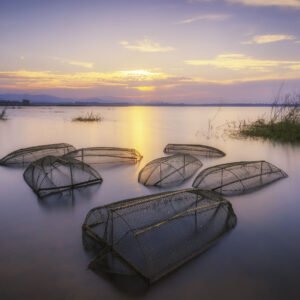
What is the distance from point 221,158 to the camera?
1356 cm

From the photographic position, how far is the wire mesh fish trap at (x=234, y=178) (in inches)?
317

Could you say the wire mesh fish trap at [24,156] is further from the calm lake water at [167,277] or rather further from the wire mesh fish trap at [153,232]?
the wire mesh fish trap at [153,232]

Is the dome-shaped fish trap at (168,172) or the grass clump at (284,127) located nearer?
the dome-shaped fish trap at (168,172)

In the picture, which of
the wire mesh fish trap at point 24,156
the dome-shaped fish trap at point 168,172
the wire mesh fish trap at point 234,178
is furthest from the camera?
the wire mesh fish trap at point 24,156

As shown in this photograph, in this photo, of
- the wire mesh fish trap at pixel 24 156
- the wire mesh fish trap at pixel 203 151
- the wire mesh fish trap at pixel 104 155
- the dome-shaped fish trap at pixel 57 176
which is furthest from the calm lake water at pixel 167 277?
the wire mesh fish trap at pixel 203 151

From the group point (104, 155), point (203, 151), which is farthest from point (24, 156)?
point (203, 151)

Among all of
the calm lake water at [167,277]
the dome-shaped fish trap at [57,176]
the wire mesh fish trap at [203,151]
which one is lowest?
the wire mesh fish trap at [203,151]

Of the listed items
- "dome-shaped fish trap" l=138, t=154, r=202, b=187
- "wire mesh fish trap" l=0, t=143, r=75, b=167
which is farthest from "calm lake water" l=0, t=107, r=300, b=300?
"wire mesh fish trap" l=0, t=143, r=75, b=167

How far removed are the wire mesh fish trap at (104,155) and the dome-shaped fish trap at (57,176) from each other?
2.87 m

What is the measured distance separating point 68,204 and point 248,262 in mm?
4347

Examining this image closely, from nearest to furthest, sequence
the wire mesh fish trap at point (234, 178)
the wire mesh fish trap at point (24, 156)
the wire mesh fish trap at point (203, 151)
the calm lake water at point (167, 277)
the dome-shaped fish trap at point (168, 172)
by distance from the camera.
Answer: the calm lake water at point (167, 277)
the wire mesh fish trap at point (234, 178)
the dome-shaped fish trap at point (168, 172)
the wire mesh fish trap at point (24, 156)
the wire mesh fish trap at point (203, 151)

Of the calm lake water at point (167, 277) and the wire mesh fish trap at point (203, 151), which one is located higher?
the calm lake water at point (167, 277)

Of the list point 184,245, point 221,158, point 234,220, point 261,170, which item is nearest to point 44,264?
point 184,245

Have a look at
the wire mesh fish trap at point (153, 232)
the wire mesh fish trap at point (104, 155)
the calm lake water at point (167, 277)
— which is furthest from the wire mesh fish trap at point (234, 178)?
the wire mesh fish trap at point (104, 155)
